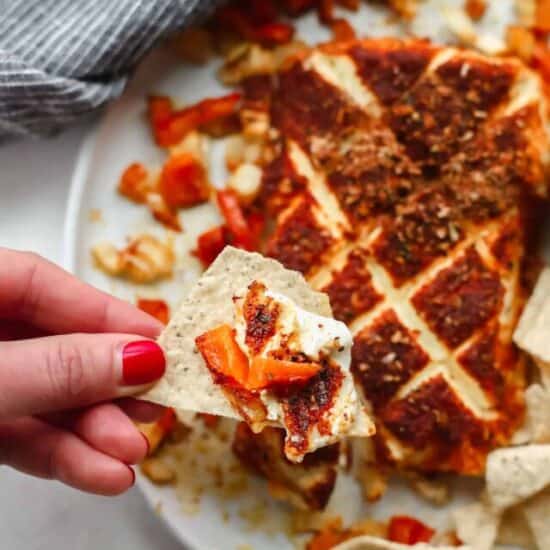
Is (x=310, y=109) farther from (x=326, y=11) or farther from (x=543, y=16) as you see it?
(x=543, y=16)

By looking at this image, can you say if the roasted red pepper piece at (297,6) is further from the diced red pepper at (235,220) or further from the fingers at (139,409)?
the fingers at (139,409)

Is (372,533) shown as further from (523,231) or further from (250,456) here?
(523,231)

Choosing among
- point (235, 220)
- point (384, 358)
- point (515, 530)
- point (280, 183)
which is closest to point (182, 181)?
point (235, 220)

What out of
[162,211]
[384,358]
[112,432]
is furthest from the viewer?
[162,211]

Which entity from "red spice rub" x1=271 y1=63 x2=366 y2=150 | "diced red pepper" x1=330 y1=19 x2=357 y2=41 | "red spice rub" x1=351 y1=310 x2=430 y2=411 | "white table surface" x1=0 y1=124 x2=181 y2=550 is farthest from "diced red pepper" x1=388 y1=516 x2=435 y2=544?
"diced red pepper" x1=330 y1=19 x2=357 y2=41

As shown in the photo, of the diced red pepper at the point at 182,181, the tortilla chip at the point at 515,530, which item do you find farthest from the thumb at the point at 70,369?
the tortilla chip at the point at 515,530

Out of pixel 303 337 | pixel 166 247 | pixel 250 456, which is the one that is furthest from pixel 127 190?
pixel 303 337

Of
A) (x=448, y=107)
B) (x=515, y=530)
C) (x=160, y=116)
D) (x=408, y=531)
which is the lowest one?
(x=515, y=530)
